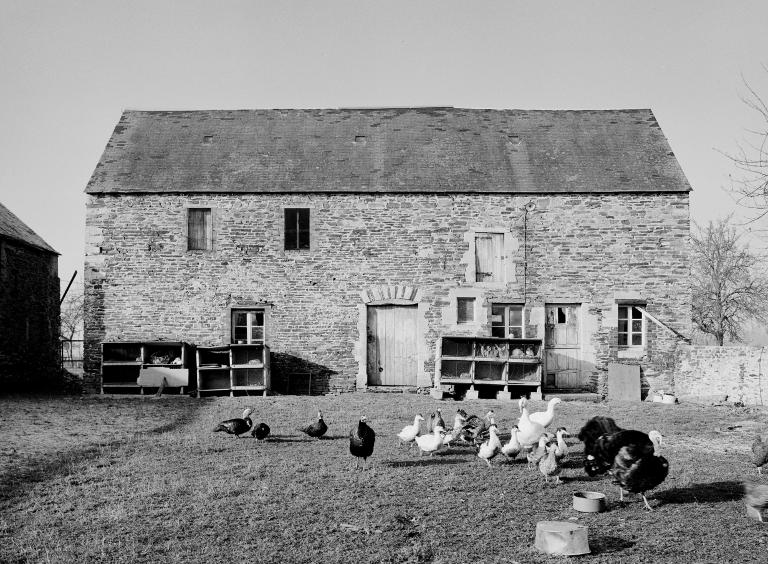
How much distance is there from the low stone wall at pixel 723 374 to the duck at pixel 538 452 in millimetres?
10395

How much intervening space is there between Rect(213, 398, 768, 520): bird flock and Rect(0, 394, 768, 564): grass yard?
0.22 m

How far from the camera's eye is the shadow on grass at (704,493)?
8859 mm

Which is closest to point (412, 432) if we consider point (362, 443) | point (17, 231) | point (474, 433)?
point (474, 433)

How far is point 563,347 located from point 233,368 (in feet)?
30.8

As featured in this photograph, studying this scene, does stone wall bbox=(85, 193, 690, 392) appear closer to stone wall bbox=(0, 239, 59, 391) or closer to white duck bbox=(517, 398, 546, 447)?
stone wall bbox=(0, 239, 59, 391)

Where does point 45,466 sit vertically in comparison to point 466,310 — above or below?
below

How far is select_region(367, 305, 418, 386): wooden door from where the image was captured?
21391 millimetres

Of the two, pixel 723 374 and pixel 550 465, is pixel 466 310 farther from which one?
pixel 550 465

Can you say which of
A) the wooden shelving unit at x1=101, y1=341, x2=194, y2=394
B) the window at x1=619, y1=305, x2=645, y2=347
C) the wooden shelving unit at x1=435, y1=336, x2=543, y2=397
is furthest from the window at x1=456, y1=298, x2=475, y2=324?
the wooden shelving unit at x1=101, y1=341, x2=194, y2=394

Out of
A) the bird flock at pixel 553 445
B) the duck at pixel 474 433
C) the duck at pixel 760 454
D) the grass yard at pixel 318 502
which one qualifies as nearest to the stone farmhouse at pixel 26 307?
the grass yard at pixel 318 502

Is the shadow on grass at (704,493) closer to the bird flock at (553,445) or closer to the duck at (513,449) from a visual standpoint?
the bird flock at (553,445)

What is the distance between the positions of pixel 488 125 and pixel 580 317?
7.27 metres

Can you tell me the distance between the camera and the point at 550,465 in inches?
378

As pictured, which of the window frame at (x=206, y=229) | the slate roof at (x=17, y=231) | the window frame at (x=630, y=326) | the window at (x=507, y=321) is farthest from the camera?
the slate roof at (x=17, y=231)
